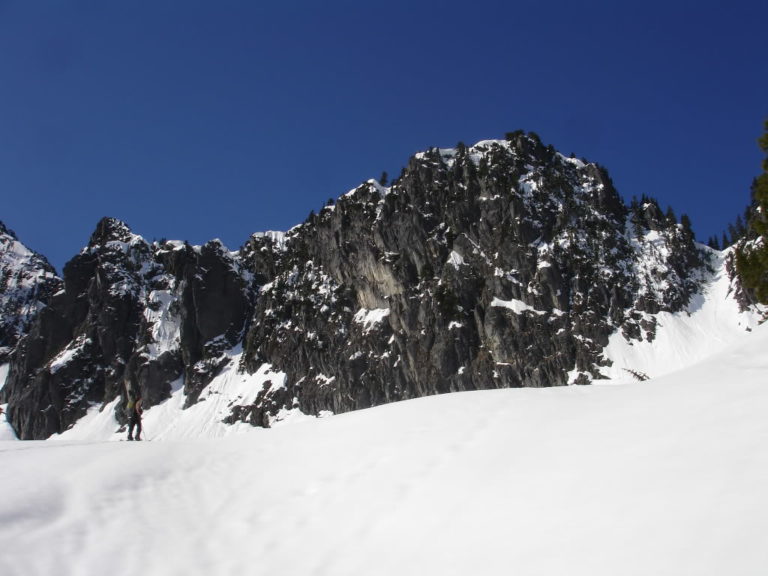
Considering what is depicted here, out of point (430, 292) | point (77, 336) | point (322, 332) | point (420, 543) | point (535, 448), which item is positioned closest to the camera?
point (420, 543)

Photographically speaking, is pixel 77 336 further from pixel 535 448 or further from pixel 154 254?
pixel 535 448

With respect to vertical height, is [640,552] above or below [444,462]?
below

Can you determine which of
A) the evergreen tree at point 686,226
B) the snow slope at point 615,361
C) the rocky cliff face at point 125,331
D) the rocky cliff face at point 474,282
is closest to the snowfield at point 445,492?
the snow slope at point 615,361

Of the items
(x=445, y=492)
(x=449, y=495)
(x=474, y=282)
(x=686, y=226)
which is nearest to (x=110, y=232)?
(x=474, y=282)

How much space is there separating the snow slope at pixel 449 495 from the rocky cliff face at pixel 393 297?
312 ft

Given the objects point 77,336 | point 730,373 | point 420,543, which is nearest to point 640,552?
point 420,543

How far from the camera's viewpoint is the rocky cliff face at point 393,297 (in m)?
108

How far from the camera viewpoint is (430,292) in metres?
120

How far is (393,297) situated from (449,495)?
117584 millimetres

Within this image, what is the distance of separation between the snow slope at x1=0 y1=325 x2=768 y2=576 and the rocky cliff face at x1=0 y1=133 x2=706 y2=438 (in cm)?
9515

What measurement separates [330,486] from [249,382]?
465 ft

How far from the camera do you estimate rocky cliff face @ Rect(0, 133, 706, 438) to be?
108000 mm

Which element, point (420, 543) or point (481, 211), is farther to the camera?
point (481, 211)

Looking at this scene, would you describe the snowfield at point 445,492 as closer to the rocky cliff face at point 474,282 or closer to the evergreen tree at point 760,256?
the evergreen tree at point 760,256
